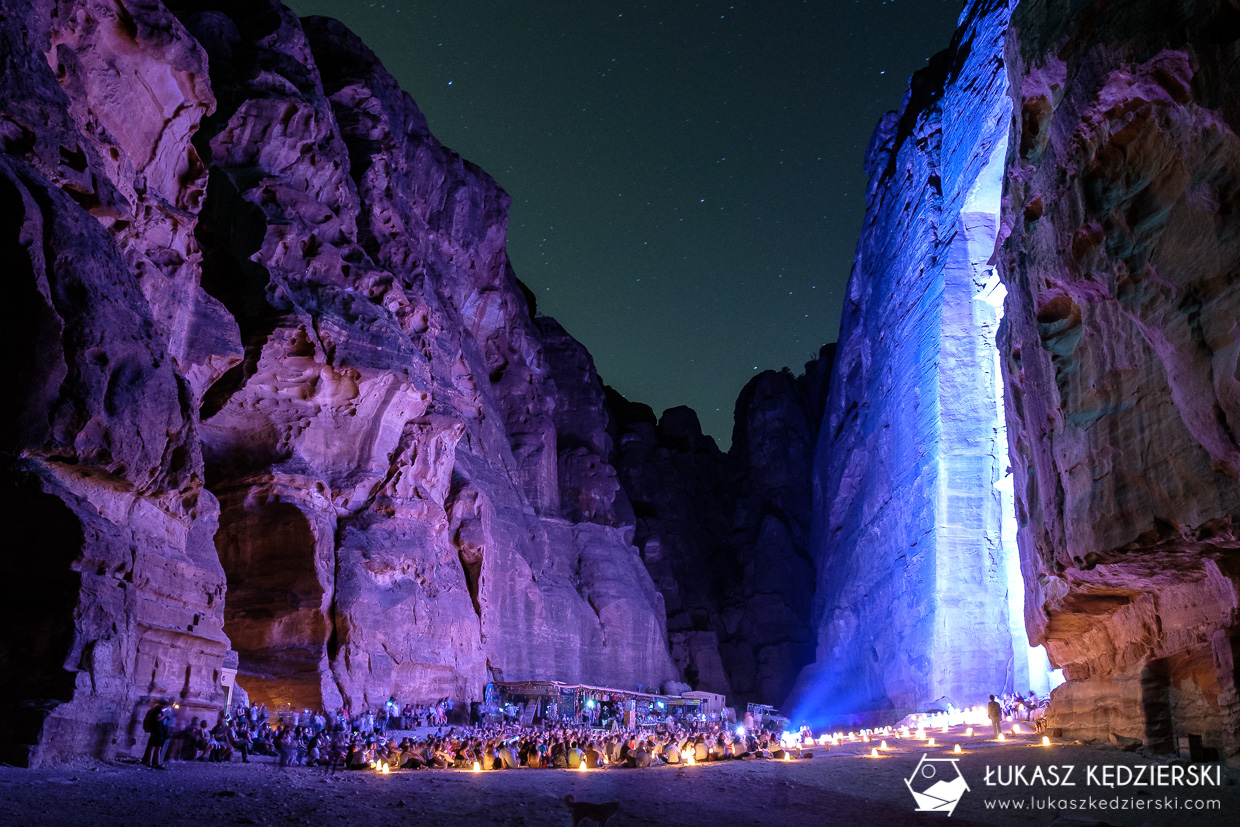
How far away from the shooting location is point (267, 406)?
32906mm

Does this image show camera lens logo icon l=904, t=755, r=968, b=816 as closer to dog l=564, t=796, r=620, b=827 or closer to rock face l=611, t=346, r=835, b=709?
dog l=564, t=796, r=620, b=827

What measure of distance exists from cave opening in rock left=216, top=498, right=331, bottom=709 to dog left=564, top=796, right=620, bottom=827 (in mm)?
19283

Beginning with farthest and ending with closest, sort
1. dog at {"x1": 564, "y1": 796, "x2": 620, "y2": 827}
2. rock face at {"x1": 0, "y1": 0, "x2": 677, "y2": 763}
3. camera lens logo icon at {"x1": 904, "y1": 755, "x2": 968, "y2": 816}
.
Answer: rock face at {"x1": 0, "y1": 0, "x2": 677, "y2": 763} → camera lens logo icon at {"x1": 904, "y1": 755, "x2": 968, "y2": 816} → dog at {"x1": 564, "y1": 796, "x2": 620, "y2": 827}

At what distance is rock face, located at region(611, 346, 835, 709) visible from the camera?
68.0m

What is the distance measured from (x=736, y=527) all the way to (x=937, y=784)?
64967 millimetres

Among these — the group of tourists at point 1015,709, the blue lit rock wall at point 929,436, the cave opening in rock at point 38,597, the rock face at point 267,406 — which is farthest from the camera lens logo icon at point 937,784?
the blue lit rock wall at point 929,436

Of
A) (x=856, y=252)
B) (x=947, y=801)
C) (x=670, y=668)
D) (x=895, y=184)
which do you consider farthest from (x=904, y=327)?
(x=947, y=801)

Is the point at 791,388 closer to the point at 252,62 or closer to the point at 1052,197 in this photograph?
the point at 252,62

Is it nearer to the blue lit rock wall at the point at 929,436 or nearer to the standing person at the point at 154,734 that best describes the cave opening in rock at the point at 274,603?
the standing person at the point at 154,734

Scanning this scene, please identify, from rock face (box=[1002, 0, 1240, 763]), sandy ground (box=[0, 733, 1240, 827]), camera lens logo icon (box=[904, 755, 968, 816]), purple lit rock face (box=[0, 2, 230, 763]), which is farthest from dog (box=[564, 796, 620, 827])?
rock face (box=[1002, 0, 1240, 763])

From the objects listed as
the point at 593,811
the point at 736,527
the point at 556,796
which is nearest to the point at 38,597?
the point at 556,796

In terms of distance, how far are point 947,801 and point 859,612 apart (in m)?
38.7

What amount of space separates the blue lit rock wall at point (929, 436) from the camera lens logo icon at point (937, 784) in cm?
2313

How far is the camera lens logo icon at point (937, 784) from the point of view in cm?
1378
